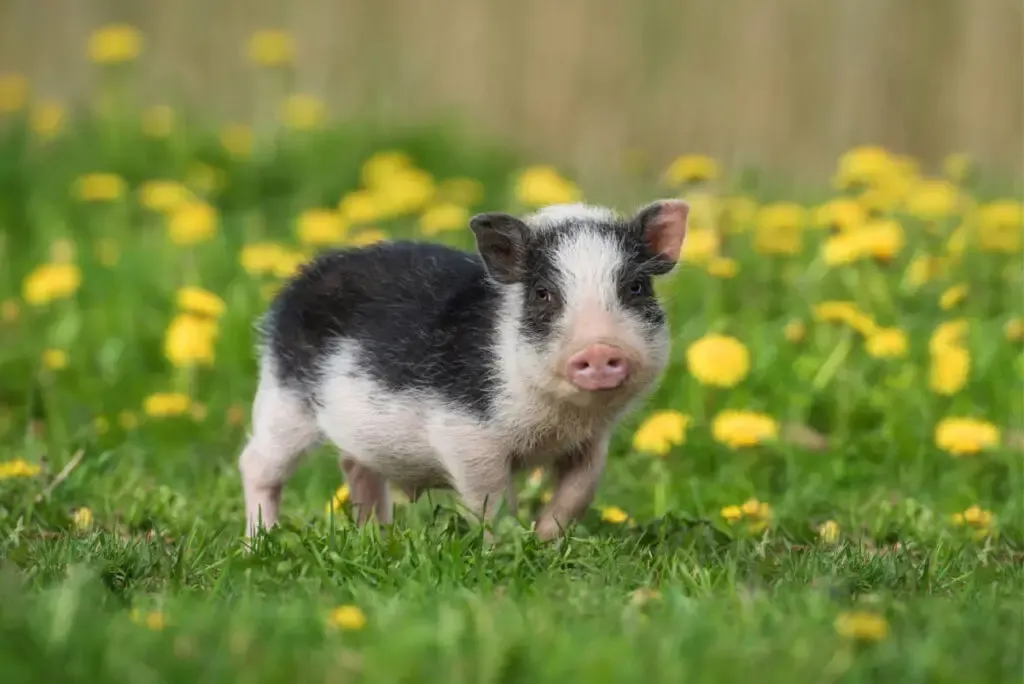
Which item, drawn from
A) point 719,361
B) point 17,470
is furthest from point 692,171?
point 17,470

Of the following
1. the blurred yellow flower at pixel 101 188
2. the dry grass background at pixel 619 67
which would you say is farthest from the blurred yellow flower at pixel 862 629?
the dry grass background at pixel 619 67

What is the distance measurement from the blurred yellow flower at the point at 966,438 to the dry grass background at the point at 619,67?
190 inches

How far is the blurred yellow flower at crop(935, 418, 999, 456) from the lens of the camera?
6488 mm

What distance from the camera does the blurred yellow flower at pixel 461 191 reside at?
34.0 ft

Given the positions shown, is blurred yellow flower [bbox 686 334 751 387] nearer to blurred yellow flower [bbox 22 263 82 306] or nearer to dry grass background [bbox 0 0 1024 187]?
blurred yellow flower [bbox 22 263 82 306]

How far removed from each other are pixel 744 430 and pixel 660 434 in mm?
328

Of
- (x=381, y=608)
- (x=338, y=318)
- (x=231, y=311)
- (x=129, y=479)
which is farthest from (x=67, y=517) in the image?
(x=231, y=311)

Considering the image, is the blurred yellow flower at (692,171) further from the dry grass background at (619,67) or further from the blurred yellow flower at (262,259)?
the dry grass background at (619,67)

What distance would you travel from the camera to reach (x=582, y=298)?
5012 millimetres

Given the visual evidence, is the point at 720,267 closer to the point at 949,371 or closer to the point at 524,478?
the point at 949,371

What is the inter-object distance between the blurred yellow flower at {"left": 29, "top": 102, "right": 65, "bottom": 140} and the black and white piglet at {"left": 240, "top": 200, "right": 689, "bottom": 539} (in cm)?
610

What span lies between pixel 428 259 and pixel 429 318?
328mm

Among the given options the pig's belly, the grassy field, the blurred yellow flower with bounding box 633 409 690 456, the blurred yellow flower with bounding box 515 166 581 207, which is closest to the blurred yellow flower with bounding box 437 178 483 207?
the grassy field

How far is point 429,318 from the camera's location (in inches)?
217
